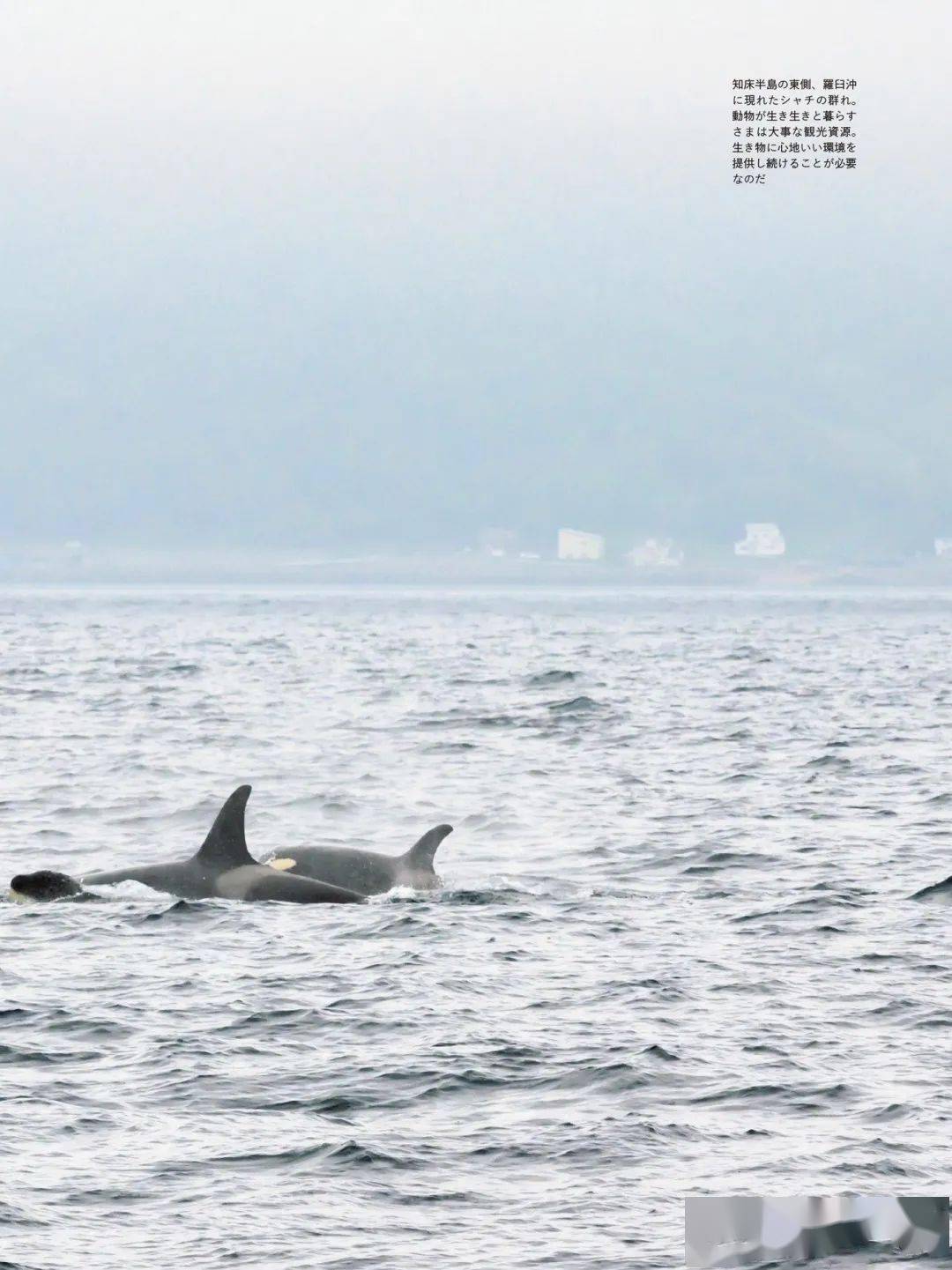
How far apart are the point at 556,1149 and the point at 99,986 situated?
540 cm

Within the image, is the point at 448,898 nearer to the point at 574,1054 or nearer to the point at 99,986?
the point at 99,986

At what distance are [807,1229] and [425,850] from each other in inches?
501

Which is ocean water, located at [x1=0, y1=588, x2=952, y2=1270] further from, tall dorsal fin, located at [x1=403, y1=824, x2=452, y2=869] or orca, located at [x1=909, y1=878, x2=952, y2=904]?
tall dorsal fin, located at [x1=403, y1=824, x2=452, y2=869]

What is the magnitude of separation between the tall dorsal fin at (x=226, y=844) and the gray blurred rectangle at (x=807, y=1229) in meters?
11.4

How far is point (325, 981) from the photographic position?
17094mm

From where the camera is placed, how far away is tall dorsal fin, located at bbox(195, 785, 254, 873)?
2103cm

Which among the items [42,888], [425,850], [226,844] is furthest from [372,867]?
[42,888]

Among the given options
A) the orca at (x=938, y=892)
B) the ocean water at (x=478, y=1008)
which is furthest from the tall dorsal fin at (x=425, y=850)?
the orca at (x=938, y=892)

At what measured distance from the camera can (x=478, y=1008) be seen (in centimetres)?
1617

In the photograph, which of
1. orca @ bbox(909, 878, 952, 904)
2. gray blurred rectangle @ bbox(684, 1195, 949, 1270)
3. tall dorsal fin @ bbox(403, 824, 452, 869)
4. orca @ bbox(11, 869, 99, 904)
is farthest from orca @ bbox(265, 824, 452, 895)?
gray blurred rectangle @ bbox(684, 1195, 949, 1270)

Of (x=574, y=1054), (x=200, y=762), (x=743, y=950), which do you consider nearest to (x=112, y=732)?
(x=200, y=762)

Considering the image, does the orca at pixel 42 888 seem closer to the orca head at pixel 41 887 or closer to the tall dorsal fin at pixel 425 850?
the orca head at pixel 41 887

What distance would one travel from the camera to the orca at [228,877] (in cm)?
2094

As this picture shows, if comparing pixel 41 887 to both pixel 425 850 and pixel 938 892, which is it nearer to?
pixel 425 850
